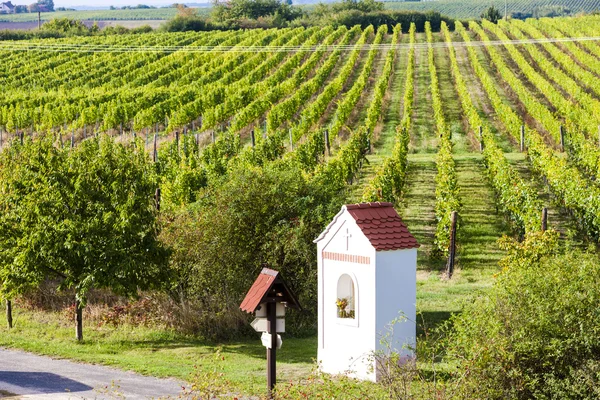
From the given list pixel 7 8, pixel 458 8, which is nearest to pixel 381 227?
pixel 458 8

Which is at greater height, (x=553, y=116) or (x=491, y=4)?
(x=491, y=4)

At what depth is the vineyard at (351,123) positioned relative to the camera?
25.2 m

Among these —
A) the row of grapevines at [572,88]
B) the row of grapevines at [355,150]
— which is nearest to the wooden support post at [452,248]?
the row of grapevines at [355,150]

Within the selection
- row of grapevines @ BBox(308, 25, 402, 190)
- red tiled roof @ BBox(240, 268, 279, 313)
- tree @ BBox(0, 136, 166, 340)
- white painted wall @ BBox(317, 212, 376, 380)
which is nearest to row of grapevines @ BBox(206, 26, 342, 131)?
row of grapevines @ BBox(308, 25, 402, 190)

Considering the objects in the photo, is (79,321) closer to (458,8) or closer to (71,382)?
(71,382)

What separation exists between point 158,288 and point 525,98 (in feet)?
119

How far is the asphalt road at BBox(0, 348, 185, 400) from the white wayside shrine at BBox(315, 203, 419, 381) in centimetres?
292

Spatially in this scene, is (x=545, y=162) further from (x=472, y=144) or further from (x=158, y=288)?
(x=158, y=288)

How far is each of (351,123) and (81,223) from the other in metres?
31.6

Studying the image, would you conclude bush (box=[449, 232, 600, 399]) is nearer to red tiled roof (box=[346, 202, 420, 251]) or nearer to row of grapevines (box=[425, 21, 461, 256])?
red tiled roof (box=[346, 202, 420, 251])

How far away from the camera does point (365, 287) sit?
16.7m

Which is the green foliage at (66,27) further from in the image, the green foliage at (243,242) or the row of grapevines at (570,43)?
the green foliage at (243,242)

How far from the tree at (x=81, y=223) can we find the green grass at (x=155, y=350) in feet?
2.94

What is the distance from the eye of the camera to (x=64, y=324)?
23.2 metres
